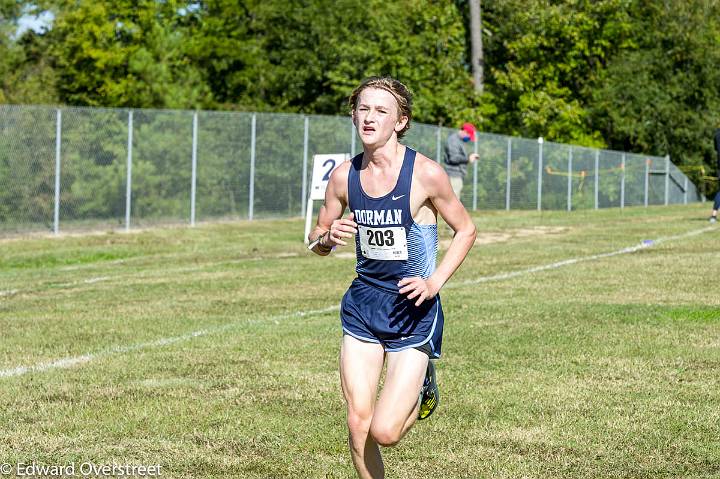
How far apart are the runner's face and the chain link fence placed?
57.3 ft

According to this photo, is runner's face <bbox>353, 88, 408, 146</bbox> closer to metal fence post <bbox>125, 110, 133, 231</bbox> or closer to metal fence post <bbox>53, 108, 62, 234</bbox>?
metal fence post <bbox>53, 108, 62, 234</bbox>

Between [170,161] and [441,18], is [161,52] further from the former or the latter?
[170,161]

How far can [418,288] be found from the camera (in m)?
5.40

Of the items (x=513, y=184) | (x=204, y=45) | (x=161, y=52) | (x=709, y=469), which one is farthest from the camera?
(x=204, y=45)

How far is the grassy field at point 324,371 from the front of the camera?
6.48 metres

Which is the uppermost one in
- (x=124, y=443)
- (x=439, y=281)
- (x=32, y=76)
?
(x=32, y=76)

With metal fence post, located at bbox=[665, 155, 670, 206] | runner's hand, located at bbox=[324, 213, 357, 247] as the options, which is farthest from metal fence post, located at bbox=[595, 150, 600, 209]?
runner's hand, located at bbox=[324, 213, 357, 247]

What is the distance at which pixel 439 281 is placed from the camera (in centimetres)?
552

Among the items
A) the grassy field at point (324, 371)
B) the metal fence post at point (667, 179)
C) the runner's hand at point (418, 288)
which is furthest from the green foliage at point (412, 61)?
the runner's hand at point (418, 288)

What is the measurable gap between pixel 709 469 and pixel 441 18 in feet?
151

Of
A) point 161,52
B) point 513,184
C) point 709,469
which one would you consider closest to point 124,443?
point 709,469

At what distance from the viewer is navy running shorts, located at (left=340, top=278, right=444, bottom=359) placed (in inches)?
219

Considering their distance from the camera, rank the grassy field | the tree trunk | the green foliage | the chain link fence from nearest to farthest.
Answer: the grassy field < the chain link fence < the green foliage < the tree trunk
